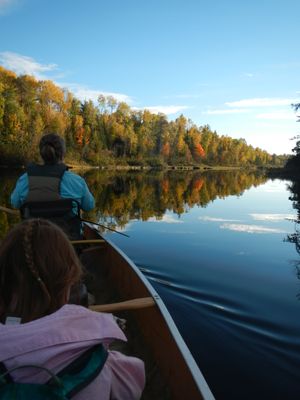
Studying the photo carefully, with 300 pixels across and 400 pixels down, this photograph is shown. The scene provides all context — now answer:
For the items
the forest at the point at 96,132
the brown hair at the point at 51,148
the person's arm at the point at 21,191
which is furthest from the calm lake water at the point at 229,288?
the forest at the point at 96,132

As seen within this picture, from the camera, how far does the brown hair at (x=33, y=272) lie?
4.68 feet

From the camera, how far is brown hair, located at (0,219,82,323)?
4.68 ft

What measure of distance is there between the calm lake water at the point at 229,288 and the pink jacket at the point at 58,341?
8.66 ft

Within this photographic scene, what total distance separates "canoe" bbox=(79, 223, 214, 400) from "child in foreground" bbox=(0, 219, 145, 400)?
0.79 m

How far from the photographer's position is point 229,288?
6.38m

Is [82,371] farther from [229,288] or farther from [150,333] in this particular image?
[229,288]

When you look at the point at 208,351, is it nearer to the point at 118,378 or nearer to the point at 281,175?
the point at 118,378

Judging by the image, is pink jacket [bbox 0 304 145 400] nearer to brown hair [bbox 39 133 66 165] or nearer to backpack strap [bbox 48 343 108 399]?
backpack strap [bbox 48 343 108 399]

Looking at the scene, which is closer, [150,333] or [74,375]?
[74,375]

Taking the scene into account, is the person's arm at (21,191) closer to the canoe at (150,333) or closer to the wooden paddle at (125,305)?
the canoe at (150,333)

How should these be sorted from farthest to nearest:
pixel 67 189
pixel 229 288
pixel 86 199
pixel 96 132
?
pixel 96 132
pixel 229 288
pixel 86 199
pixel 67 189

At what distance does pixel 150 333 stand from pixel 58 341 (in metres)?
2.02

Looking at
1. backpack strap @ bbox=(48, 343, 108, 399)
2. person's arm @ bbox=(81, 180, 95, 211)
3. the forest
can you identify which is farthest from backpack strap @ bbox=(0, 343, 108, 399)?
the forest

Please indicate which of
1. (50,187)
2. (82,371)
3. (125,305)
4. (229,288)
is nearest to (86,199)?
(50,187)
